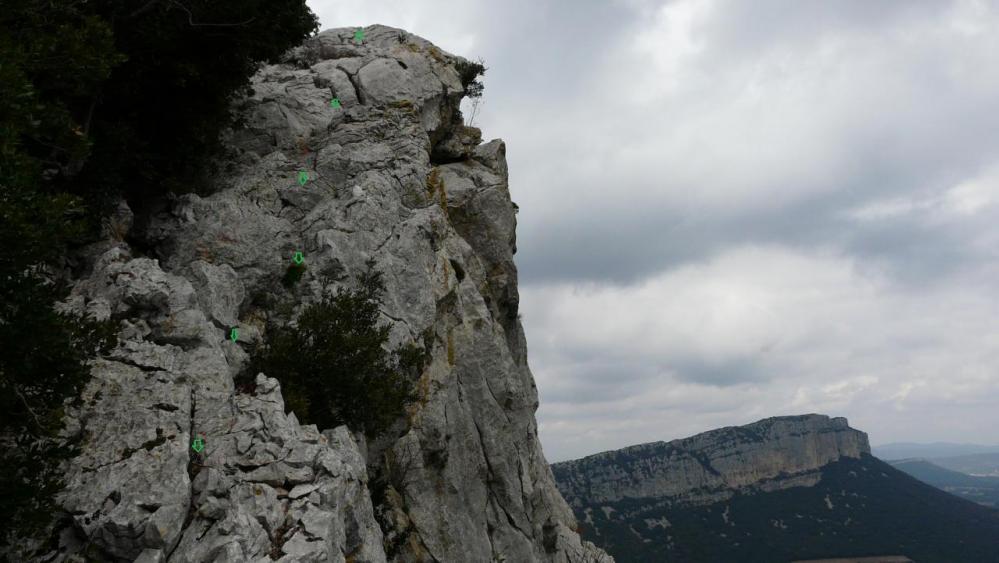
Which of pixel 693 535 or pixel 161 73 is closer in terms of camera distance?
pixel 161 73

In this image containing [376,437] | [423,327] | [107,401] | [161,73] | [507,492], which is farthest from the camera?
[507,492]

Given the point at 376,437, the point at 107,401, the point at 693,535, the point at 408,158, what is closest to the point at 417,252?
the point at 408,158

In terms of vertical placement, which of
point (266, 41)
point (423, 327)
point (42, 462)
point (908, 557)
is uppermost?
point (266, 41)

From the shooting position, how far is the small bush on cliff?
55.2 feet

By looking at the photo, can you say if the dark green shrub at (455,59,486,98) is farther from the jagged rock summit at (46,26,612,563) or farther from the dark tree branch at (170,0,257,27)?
the dark tree branch at (170,0,257,27)

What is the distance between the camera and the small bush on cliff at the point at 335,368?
55.2 ft

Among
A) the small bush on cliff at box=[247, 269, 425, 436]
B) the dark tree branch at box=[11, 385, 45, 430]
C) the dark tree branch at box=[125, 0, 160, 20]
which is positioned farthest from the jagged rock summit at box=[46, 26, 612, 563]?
the dark tree branch at box=[125, 0, 160, 20]

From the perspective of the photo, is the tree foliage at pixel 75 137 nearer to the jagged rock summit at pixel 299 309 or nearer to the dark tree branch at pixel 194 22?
the dark tree branch at pixel 194 22

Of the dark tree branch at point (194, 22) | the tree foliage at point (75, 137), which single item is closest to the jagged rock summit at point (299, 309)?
the tree foliage at point (75, 137)

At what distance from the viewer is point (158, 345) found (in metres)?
14.6

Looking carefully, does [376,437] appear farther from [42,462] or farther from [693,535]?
[693,535]

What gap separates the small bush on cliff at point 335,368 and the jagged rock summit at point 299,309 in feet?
2.62

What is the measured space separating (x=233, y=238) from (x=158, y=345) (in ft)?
22.0

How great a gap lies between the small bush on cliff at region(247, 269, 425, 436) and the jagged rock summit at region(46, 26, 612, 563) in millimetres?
798
